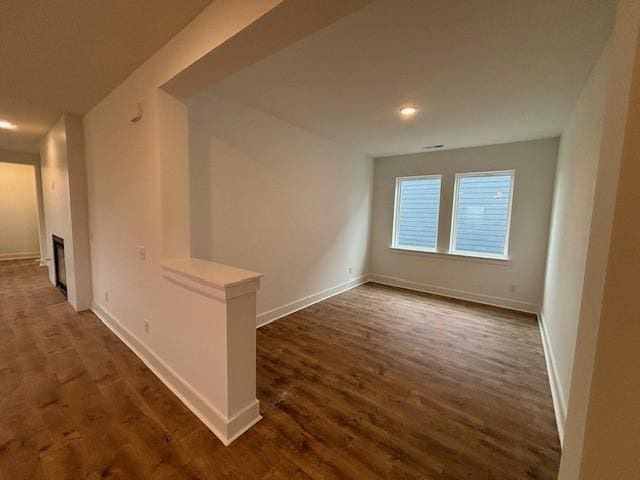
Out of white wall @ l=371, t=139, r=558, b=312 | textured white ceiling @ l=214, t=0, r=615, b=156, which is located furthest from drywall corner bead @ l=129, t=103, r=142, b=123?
white wall @ l=371, t=139, r=558, b=312

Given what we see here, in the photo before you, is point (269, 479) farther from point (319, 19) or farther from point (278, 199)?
point (278, 199)

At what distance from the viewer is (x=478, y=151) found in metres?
4.31

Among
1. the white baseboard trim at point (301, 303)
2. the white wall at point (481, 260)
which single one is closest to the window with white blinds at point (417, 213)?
the white wall at point (481, 260)

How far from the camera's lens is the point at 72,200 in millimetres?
3279

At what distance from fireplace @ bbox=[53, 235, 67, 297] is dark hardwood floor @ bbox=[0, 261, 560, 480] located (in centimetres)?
96

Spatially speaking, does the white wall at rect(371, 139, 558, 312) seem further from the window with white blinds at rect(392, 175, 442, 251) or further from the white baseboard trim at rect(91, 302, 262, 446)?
the white baseboard trim at rect(91, 302, 262, 446)

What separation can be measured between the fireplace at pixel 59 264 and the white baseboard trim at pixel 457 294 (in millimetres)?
5259

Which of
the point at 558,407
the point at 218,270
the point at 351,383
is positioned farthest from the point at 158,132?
the point at 558,407

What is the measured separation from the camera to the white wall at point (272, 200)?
2.68 metres

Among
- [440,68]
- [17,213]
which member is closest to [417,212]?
[440,68]

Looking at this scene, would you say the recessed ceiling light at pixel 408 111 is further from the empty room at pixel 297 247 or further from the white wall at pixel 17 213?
the white wall at pixel 17 213

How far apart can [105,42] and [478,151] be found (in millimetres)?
4760

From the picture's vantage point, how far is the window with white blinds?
486 centimetres

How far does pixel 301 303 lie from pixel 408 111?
284 cm
